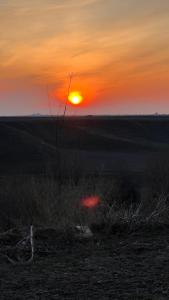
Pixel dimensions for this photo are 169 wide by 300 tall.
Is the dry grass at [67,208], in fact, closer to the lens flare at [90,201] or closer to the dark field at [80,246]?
the dark field at [80,246]

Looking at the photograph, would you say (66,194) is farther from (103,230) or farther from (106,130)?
(106,130)

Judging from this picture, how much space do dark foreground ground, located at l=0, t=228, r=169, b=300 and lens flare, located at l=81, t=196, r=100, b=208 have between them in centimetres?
444

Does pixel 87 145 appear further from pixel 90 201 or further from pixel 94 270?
pixel 94 270

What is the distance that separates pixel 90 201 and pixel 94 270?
24.7 feet

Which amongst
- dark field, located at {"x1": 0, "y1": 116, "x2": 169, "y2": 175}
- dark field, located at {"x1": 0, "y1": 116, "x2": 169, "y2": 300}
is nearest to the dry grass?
dark field, located at {"x1": 0, "y1": 116, "x2": 169, "y2": 300}

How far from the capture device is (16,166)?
43.9m

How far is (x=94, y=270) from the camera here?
6855mm

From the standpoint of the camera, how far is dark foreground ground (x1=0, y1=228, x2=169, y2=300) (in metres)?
5.94

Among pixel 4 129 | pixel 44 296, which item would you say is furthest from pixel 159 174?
pixel 4 129

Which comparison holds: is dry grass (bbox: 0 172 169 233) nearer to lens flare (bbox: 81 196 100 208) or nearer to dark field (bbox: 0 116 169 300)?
dark field (bbox: 0 116 169 300)

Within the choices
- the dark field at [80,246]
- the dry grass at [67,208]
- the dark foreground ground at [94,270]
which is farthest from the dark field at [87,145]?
the dark foreground ground at [94,270]

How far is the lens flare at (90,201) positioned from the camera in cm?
1352

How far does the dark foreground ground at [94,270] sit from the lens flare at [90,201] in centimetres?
444

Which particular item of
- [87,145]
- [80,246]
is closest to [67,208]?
[80,246]
